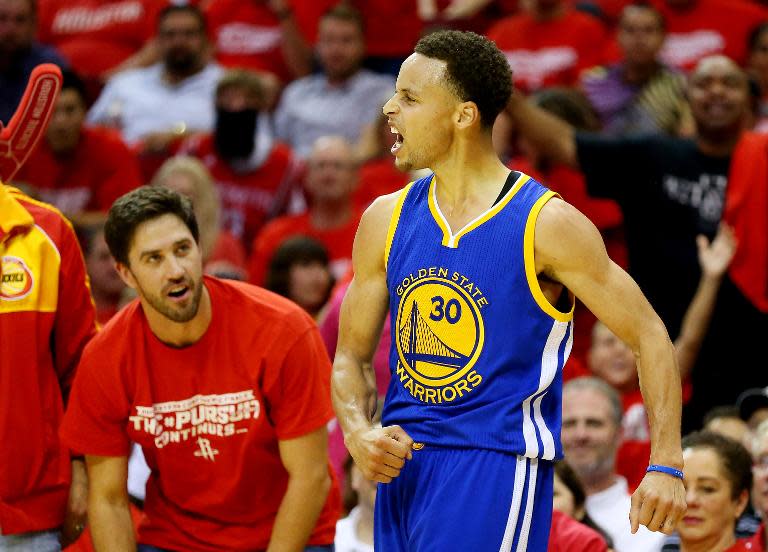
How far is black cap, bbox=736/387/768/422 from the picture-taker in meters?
6.06

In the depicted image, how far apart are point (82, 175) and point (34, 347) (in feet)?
12.3

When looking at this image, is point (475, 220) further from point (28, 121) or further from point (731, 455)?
point (731, 455)

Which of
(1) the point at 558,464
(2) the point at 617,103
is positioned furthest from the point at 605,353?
(2) the point at 617,103

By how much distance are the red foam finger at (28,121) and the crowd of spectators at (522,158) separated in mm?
305

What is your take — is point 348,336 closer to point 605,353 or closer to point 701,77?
point 605,353

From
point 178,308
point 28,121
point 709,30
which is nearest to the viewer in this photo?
point 178,308

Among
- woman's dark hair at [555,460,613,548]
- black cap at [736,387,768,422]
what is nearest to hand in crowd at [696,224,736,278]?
black cap at [736,387,768,422]

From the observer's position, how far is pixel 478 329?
3602 millimetres

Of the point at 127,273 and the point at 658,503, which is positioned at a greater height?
the point at 127,273

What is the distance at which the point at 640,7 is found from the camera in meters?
8.28

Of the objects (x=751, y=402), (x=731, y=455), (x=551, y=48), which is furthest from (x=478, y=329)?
(x=551, y=48)

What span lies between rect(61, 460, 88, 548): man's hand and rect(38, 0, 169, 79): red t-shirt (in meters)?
5.77

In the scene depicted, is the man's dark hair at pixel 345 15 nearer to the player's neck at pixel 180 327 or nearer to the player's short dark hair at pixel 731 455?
the player's short dark hair at pixel 731 455

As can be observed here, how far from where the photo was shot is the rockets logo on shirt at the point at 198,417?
4.49m
